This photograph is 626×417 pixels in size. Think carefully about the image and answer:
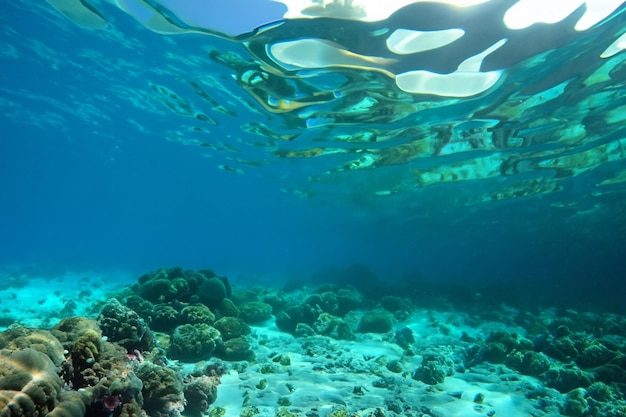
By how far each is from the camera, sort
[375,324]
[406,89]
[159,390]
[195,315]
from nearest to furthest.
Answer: [159,390]
[195,315]
[406,89]
[375,324]

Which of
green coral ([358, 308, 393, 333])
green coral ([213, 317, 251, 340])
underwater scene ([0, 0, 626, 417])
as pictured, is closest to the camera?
underwater scene ([0, 0, 626, 417])

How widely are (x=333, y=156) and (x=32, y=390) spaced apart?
20434mm

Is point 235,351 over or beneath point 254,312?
beneath

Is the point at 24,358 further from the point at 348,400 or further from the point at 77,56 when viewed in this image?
the point at 77,56

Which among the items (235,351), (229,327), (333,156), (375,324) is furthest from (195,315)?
(333,156)

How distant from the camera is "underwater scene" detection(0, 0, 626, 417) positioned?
21.6 ft

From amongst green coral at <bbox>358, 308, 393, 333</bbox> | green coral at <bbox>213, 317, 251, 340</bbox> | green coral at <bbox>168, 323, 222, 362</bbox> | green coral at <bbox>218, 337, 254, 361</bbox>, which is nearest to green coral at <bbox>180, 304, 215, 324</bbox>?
green coral at <bbox>213, 317, 251, 340</bbox>

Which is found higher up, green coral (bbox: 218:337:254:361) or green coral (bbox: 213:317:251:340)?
green coral (bbox: 213:317:251:340)

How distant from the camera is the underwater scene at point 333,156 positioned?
6574mm

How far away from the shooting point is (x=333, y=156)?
22594 mm

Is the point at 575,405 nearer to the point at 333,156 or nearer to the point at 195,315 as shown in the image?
the point at 195,315

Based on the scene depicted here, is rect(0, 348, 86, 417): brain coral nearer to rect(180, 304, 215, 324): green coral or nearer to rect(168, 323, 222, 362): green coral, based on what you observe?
rect(168, 323, 222, 362): green coral

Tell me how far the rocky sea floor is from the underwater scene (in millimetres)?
48

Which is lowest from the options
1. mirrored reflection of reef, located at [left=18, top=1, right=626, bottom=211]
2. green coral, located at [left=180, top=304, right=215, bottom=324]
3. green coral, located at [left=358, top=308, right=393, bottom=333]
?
green coral, located at [left=358, top=308, right=393, bottom=333]
